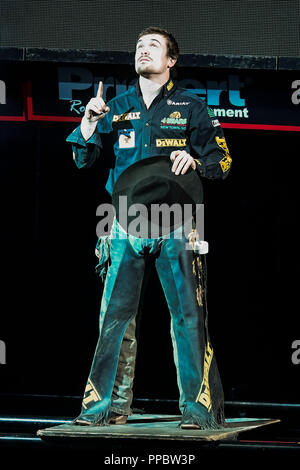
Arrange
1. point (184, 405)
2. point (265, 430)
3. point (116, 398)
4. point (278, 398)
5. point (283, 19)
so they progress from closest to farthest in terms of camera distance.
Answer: point (184, 405) → point (116, 398) → point (265, 430) → point (283, 19) → point (278, 398)

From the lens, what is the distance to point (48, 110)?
466 centimetres

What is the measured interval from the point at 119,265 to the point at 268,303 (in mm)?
1918

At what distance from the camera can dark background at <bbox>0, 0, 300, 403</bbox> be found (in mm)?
4762

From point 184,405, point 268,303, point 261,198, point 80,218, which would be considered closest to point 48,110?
point 80,218

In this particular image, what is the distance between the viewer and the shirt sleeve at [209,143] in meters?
3.22

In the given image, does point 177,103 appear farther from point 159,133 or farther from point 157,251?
point 157,251

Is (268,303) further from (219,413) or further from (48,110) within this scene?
(48,110)

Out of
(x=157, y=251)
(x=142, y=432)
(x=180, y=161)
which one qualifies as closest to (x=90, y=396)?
(x=142, y=432)

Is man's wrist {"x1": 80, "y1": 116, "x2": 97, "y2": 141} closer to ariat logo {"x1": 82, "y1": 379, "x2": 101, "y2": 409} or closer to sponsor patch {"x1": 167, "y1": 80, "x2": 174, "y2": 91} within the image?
sponsor patch {"x1": 167, "y1": 80, "x2": 174, "y2": 91}

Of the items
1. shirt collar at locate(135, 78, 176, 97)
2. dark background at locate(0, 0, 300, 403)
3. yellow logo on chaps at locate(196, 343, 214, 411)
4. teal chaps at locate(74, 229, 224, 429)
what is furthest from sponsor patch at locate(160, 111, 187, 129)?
dark background at locate(0, 0, 300, 403)

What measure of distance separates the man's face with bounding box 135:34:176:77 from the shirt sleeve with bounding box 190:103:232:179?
11.3 inches

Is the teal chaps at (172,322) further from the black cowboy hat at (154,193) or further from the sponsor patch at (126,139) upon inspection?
the sponsor patch at (126,139)

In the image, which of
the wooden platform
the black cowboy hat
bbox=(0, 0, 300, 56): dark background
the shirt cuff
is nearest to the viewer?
the wooden platform

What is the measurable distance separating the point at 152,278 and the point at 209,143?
1858 mm
